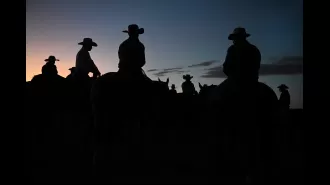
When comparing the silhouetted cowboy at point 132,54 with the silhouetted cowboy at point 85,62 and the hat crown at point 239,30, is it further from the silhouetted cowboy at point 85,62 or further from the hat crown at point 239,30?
the hat crown at point 239,30

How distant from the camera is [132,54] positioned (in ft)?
26.0

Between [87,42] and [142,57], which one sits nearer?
[142,57]

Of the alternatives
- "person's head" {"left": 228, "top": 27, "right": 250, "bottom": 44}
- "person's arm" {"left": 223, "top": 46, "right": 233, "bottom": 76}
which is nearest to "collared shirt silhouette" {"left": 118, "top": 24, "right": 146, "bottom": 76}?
"person's arm" {"left": 223, "top": 46, "right": 233, "bottom": 76}

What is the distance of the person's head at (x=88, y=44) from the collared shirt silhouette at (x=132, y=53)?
195 cm

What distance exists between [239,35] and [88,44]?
4234 millimetres

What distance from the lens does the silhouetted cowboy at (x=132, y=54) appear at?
7676mm

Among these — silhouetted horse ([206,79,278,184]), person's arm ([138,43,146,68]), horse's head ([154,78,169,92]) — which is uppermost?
person's arm ([138,43,146,68])

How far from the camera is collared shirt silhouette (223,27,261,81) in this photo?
7215mm

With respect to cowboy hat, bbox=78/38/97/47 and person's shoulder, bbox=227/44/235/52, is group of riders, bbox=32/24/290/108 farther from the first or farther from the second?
cowboy hat, bbox=78/38/97/47

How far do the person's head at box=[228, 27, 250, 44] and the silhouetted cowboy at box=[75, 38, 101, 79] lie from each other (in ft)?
12.8

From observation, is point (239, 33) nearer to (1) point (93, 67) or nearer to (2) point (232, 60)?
(2) point (232, 60)

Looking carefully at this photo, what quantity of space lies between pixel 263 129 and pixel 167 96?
2086 mm

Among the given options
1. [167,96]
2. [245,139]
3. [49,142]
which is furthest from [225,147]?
[49,142]

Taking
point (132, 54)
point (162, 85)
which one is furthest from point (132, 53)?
point (162, 85)
